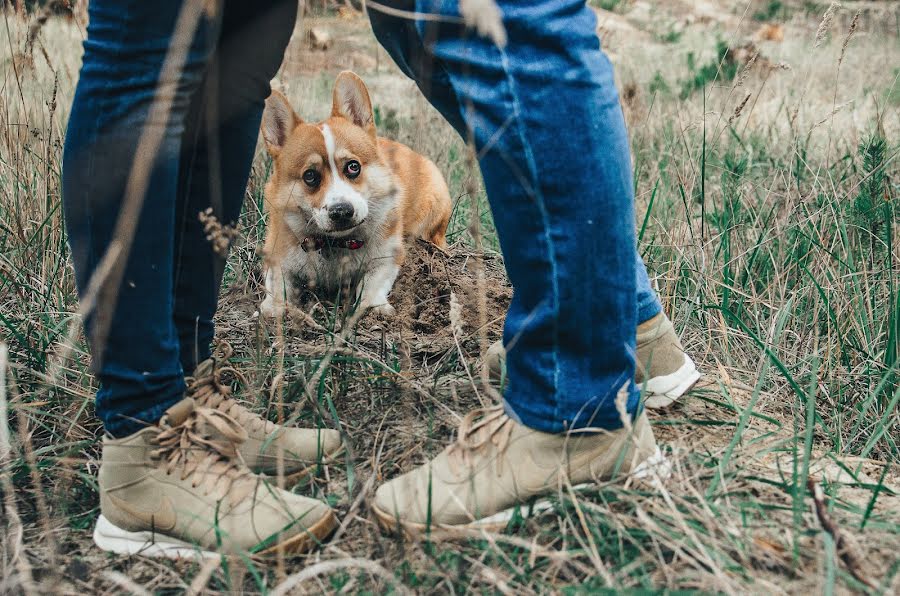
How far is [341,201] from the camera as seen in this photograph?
8.64 feet

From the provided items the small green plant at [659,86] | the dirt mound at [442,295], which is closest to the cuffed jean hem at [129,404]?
the dirt mound at [442,295]

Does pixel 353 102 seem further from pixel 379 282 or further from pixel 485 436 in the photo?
pixel 485 436

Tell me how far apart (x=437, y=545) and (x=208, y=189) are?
79 cm

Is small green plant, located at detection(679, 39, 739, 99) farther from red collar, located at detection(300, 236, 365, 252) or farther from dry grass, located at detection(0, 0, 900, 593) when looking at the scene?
red collar, located at detection(300, 236, 365, 252)

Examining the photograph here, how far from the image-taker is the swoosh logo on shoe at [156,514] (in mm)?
1271

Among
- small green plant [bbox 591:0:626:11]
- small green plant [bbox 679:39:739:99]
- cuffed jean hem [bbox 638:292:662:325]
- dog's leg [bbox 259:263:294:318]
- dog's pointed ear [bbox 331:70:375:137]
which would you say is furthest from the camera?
small green plant [bbox 591:0:626:11]

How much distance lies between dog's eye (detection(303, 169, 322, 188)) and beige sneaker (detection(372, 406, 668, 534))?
66.6 inches

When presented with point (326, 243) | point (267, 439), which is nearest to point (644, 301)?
point (267, 439)

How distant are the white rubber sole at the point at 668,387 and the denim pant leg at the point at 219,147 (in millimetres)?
923

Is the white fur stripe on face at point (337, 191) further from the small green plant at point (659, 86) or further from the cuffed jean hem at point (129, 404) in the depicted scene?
the small green plant at point (659, 86)

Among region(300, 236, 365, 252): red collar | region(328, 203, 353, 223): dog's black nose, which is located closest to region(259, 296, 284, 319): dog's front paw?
region(300, 236, 365, 252): red collar

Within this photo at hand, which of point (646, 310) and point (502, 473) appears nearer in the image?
point (502, 473)

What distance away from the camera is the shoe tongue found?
1.27m

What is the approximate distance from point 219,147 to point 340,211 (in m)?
1.14
